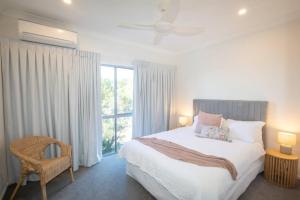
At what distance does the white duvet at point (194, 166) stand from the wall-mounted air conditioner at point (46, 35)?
2.00 meters

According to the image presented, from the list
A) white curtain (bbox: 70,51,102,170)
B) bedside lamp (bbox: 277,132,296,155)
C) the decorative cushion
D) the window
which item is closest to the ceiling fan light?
the decorative cushion

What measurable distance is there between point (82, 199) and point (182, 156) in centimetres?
146

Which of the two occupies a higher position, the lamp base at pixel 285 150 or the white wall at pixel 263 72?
the white wall at pixel 263 72

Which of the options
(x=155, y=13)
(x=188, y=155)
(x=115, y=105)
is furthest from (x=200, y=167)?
(x=115, y=105)

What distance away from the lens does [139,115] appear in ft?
11.9

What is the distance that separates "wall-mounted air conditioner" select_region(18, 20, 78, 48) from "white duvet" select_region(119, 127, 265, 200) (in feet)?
6.57

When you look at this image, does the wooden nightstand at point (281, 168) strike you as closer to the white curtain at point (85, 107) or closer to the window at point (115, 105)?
the window at point (115, 105)

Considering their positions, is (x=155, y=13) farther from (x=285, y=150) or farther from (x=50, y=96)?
(x=285, y=150)

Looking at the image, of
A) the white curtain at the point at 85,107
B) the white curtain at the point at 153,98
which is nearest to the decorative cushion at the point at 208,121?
the white curtain at the point at 153,98

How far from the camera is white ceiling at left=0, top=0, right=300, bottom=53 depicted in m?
1.98

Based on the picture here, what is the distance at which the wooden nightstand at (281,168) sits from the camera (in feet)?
7.22

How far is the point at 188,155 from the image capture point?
1.99 m

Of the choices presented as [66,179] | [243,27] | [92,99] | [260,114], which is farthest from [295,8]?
[66,179]

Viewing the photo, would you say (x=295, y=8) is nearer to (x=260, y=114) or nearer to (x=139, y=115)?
(x=260, y=114)
